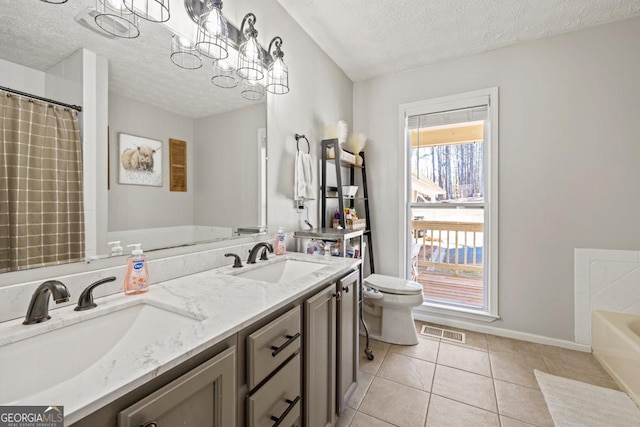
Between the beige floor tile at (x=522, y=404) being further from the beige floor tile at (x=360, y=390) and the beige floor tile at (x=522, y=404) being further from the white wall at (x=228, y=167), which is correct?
the white wall at (x=228, y=167)

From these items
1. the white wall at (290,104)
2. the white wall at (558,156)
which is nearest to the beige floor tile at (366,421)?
the white wall at (290,104)

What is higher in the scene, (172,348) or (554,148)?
(554,148)

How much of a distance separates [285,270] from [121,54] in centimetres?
127

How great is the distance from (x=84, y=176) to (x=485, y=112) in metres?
2.99

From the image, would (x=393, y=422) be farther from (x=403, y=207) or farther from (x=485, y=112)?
(x=485, y=112)

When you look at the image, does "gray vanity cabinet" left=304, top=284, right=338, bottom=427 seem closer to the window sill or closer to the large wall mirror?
the large wall mirror

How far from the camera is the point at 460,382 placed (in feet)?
5.95

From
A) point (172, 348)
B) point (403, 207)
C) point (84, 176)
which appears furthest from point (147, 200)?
point (403, 207)

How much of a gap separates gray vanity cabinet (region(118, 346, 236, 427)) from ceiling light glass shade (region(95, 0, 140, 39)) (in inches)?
48.1

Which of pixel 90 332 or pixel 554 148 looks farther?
pixel 554 148

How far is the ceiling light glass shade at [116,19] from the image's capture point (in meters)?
0.96

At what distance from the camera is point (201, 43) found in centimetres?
130

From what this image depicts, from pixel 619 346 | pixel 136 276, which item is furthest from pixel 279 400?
pixel 619 346

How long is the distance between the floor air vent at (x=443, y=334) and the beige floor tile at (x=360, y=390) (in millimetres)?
894
